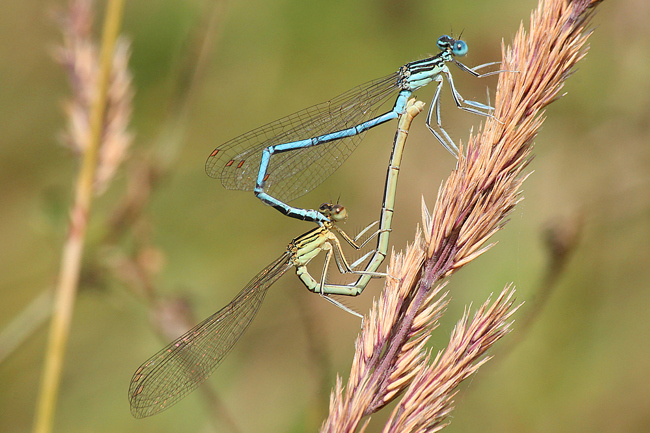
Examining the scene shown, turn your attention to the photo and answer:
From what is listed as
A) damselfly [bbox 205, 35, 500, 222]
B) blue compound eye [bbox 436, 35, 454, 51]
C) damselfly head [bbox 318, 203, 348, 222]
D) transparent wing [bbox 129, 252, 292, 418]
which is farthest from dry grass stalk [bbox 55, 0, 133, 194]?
blue compound eye [bbox 436, 35, 454, 51]

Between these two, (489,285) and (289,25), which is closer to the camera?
(489,285)

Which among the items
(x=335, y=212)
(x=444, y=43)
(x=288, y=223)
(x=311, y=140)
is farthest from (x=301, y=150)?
(x=288, y=223)

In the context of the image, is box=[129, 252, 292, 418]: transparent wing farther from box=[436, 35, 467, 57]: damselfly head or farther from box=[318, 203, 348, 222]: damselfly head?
box=[436, 35, 467, 57]: damselfly head

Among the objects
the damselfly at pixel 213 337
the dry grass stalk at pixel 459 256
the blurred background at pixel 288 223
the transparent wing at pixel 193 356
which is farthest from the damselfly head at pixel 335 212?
the dry grass stalk at pixel 459 256

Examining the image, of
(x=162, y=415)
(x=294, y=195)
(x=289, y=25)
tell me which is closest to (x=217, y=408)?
(x=162, y=415)

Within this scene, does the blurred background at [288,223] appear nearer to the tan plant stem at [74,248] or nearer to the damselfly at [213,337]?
the damselfly at [213,337]

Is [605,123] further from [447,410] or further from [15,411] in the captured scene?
[15,411]

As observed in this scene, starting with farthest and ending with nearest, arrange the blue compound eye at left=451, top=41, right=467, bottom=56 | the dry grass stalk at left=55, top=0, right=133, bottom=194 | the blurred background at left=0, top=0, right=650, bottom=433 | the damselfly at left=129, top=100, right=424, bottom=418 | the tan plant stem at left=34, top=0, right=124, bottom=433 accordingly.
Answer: the blurred background at left=0, top=0, right=650, bottom=433 < the blue compound eye at left=451, top=41, right=467, bottom=56 < the damselfly at left=129, top=100, right=424, bottom=418 < the dry grass stalk at left=55, top=0, right=133, bottom=194 < the tan plant stem at left=34, top=0, right=124, bottom=433
